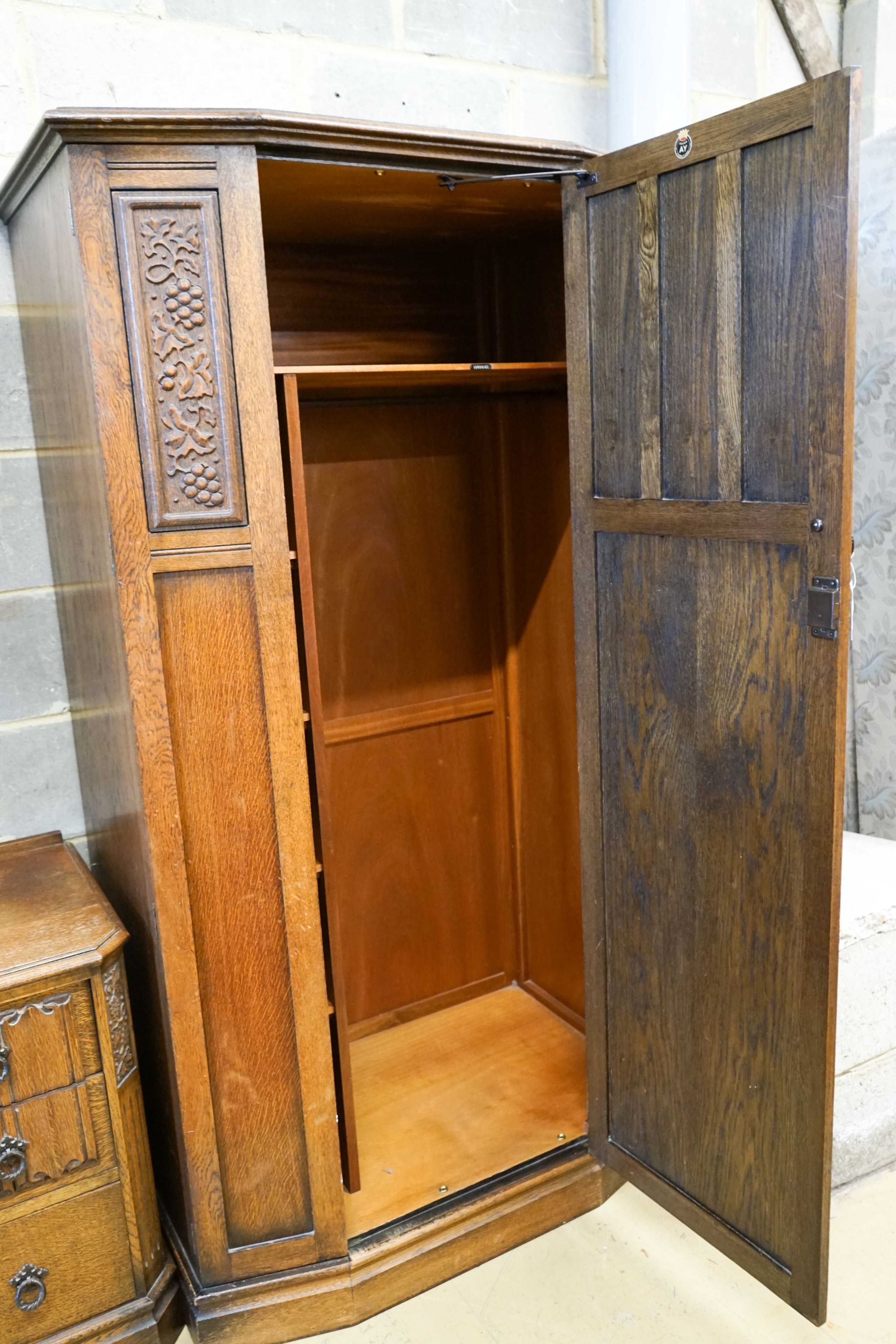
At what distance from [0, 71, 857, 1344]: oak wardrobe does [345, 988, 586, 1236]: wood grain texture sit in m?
0.01

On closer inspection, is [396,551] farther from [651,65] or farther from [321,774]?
[651,65]

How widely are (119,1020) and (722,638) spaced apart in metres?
1.20

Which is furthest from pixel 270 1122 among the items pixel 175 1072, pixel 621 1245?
pixel 621 1245

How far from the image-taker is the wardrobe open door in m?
1.47

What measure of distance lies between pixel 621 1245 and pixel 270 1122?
80cm

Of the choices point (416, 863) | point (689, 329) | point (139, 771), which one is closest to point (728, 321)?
point (689, 329)

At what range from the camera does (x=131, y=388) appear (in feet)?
5.15

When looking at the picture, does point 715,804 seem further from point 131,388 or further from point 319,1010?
point 131,388

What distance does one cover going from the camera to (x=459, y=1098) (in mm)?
2398

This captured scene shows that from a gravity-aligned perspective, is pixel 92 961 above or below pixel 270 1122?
above

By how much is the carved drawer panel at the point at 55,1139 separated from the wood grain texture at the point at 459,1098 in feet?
1.77

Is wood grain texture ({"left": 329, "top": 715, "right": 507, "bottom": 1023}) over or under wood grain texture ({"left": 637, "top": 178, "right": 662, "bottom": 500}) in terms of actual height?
under

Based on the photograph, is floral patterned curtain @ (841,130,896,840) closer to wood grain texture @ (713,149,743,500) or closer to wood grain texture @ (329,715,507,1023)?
wood grain texture @ (329,715,507,1023)

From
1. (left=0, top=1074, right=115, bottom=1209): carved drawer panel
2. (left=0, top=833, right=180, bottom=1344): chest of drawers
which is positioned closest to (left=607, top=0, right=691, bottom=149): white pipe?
(left=0, top=833, right=180, bottom=1344): chest of drawers
